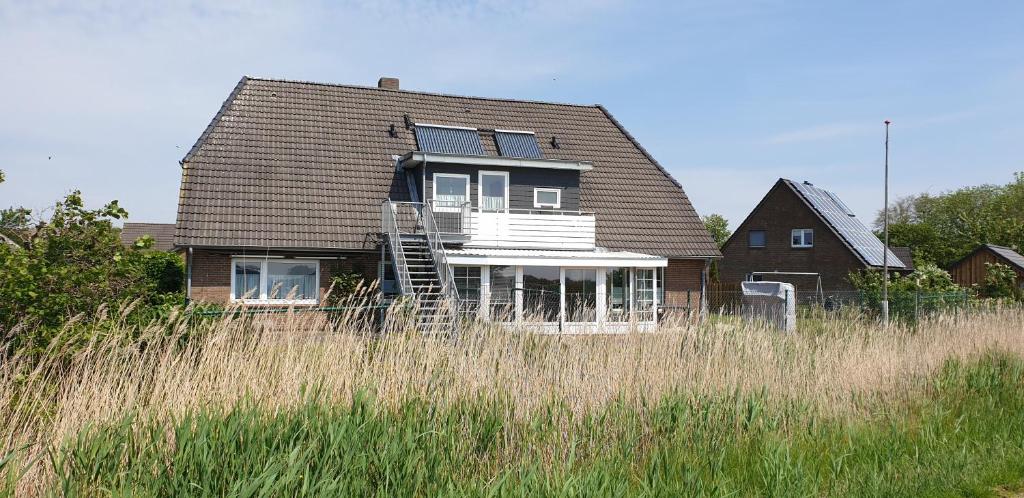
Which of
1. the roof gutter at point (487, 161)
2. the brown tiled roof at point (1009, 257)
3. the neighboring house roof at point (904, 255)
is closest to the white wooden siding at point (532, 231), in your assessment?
the roof gutter at point (487, 161)

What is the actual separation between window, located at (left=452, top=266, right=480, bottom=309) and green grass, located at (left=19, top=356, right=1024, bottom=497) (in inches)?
489

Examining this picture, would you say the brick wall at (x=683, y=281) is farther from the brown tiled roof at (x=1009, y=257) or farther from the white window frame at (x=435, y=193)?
the brown tiled roof at (x=1009, y=257)

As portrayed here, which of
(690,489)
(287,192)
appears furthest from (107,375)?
(287,192)

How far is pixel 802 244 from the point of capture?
38.0 m

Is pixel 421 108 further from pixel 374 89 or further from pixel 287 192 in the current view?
pixel 287 192

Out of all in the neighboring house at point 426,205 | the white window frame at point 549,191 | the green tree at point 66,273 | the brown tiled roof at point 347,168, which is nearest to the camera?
the green tree at point 66,273

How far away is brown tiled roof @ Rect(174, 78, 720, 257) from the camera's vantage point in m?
20.1

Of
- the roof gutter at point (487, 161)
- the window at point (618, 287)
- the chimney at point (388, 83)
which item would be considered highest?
the chimney at point (388, 83)

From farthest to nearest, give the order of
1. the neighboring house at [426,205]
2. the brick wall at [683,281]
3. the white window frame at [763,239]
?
the white window frame at [763,239] → the brick wall at [683,281] → the neighboring house at [426,205]

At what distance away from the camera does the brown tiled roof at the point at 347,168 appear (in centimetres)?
2006

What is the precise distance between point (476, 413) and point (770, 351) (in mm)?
4188

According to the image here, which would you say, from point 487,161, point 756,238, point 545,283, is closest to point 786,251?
point 756,238

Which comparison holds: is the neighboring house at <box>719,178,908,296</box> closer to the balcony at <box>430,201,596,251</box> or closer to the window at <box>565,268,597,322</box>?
the balcony at <box>430,201,596,251</box>

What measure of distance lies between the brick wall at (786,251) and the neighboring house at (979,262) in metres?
4.65
